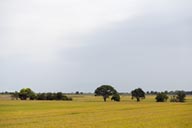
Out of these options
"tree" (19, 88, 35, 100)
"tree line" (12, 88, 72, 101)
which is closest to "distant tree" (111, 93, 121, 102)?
"tree line" (12, 88, 72, 101)

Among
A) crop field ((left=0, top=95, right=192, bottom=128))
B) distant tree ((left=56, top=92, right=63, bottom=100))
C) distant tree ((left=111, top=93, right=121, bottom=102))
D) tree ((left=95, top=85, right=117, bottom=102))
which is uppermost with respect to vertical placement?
tree ((left=95, top=85, right=117, bottom=102))

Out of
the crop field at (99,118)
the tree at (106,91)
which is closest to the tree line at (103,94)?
the tree at (106,91)

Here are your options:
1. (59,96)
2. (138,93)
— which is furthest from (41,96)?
(138,93)

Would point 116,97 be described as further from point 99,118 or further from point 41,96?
point 99,118

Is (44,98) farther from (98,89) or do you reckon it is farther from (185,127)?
(185,127)

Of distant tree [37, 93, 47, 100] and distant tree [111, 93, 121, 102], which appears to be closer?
distant tree [111, 93, 121, 102]

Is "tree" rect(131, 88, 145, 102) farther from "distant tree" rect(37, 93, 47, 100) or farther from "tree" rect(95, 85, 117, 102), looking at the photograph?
"distant tree" rect(37, 93, 47, 100)

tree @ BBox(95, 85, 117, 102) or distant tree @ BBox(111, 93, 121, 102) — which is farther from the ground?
tree @ BBox(95, 85, 117, 102)

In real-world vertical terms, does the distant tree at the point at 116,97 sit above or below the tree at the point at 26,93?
below

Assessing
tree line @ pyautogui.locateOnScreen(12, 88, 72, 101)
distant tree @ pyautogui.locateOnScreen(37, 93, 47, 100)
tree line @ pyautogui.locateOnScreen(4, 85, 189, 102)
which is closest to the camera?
tree line @ pyautogui.locateOnScreen(4, 85, 189, 102)

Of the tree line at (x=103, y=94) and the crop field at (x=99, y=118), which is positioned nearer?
the crop field at (x=99, y=118)

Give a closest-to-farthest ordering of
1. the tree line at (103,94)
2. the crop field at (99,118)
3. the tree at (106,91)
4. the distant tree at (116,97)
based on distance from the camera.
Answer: the crop field at (99,118) < the distant tree at (116,97) < the tree line at (103,94) < the tree at (106,91)

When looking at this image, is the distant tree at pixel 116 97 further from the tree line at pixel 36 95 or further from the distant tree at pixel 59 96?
the distant tree at pixel 59 96

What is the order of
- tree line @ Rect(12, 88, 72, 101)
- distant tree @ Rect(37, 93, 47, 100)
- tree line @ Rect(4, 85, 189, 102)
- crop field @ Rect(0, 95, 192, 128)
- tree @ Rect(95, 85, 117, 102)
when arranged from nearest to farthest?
crop field @ Rect(0, 95, 192, 128) < tree line @ Rect(4, 85, 189, 102) < tree line @ Rect(12, 88, 72, 101) < distant tree @ Rect(37, 93, 47, 100) < tree @ Rect(95, 85, 117, 102)
